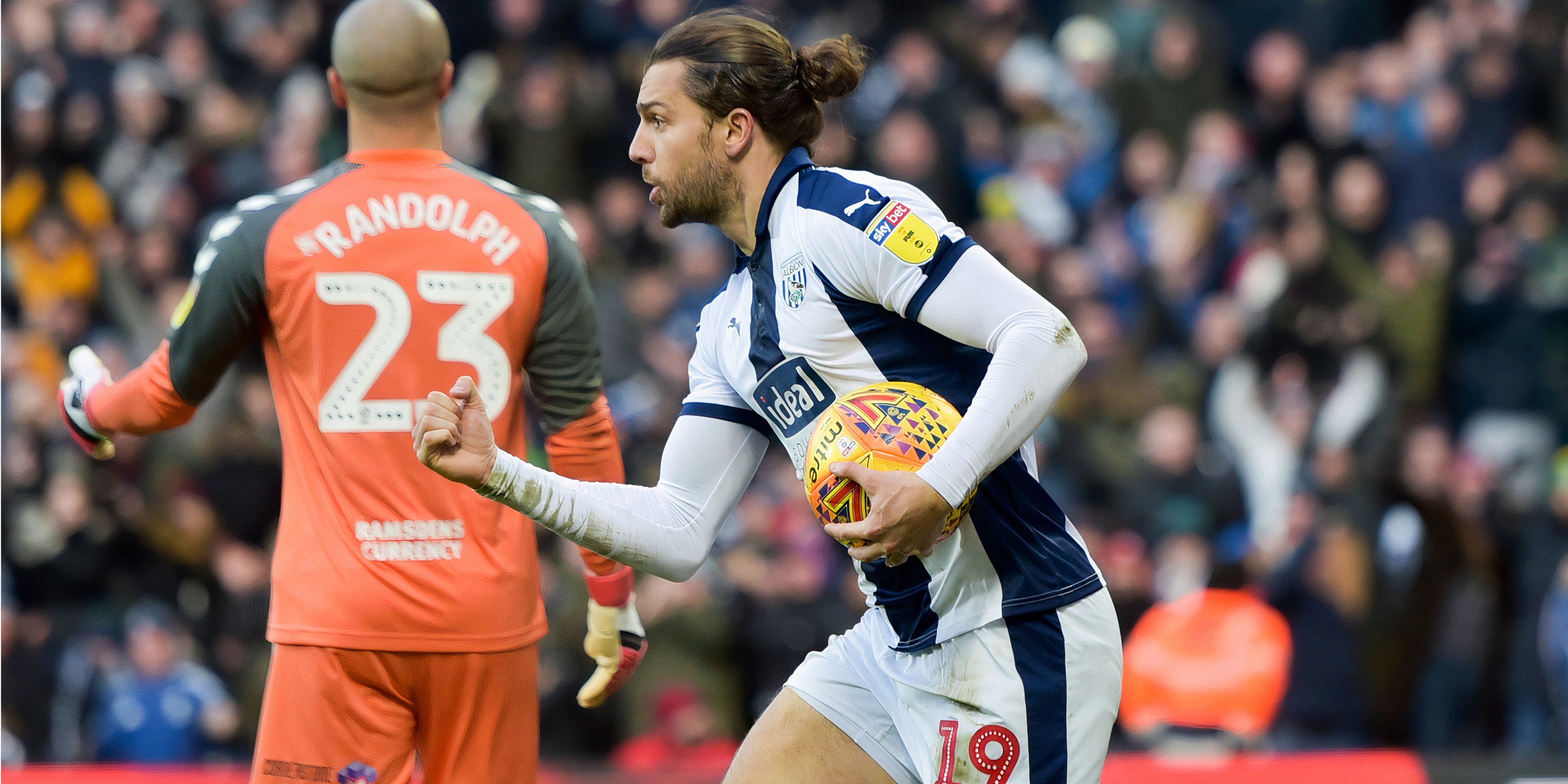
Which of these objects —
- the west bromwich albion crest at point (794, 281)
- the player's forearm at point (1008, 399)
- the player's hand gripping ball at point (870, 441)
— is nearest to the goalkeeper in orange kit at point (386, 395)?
the west bromwich albion crest at point (794, 281)

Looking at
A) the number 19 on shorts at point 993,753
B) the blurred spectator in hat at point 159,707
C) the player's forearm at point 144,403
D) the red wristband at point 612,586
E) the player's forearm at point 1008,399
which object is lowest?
the blurred spectator in hat at point 159,707

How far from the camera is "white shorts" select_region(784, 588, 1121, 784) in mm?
3627

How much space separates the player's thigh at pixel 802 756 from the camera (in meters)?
3.95

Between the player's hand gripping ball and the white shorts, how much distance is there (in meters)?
0.36

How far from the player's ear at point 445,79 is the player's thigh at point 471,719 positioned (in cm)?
152

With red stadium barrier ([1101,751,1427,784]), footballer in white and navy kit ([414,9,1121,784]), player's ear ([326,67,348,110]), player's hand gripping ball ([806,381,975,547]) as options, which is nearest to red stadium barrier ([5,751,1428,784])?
red stadium barrier ([1101,751,1427,784])

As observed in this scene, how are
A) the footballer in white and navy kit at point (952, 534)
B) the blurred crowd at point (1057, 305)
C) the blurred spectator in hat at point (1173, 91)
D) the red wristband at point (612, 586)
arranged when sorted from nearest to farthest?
1. the footballer in white and navy kit at point (952, 534)
2. the red wristband at point (612, 586)
3. the blurred crowd at point (1057, 305)
4. the blurred spectator in hat at point (1173, 91)

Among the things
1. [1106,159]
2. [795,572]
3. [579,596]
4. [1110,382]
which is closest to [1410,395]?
[1110,382]

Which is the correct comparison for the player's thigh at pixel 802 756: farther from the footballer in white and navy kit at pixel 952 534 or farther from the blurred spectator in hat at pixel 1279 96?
the blurred spectator in hat at pixel 1279 96

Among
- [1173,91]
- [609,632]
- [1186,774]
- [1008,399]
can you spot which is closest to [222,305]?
[609,632]

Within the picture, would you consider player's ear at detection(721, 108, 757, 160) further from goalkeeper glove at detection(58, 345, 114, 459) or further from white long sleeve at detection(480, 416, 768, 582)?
goalkeeper glove at detection(58, 345, 114, 459)

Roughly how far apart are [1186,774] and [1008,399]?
3.27 meters

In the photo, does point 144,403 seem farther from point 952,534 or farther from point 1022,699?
point 1022,699

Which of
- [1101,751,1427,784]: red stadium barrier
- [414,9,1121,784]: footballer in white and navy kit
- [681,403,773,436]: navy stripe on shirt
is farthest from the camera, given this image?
[1101,751,1427,784]: red stadium barrier
